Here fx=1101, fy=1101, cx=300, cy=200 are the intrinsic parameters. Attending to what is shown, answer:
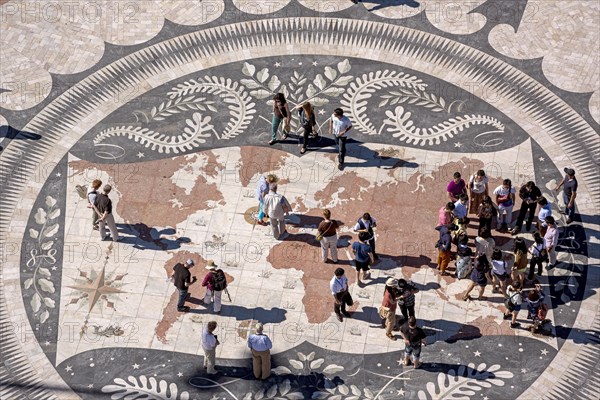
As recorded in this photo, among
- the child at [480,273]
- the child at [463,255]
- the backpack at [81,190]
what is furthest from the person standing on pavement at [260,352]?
the backpack at [81,190]

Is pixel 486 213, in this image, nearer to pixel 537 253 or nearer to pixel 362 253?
pixel 537 253

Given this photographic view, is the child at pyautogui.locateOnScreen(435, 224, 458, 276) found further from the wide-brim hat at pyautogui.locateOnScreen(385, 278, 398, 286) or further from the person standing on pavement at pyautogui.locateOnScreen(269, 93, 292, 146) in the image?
the person standing on pavement at pyautogui.locateOnScreen(269, 93, 292, 146)

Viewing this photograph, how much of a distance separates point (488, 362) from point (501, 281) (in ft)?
9.14

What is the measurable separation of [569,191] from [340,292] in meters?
9.08

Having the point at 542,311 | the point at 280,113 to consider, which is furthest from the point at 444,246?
the point at 280,113

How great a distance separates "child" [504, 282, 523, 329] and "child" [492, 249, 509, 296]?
38 centimetres

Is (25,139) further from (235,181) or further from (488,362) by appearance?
(488,362)

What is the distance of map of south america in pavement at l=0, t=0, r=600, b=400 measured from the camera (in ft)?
118

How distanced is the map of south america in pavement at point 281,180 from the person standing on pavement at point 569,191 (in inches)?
19.4

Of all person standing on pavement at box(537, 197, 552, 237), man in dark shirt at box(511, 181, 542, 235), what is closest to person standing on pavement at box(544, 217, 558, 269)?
person standing on pavement at box(537, 197, 552, 237)

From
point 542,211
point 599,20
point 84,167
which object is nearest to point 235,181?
point 84,167

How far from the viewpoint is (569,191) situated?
3841cm

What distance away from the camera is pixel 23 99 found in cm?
4428

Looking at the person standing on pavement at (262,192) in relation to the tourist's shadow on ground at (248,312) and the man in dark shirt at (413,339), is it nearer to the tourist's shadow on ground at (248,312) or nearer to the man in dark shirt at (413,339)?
the tourist's shadow on ground at (248,312)
